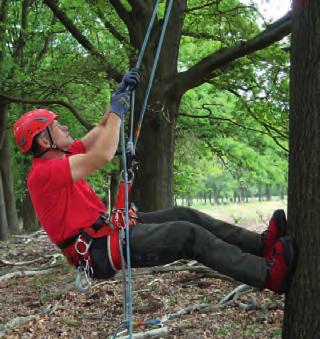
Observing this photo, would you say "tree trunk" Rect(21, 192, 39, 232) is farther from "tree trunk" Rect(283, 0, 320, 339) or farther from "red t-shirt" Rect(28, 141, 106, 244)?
"tree trunk" Rect(283, 0, 320, 339)

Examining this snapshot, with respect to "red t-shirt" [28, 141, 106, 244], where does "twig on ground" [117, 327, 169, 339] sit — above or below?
below

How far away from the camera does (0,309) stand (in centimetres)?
577

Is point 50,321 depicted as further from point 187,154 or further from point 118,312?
point 187,154

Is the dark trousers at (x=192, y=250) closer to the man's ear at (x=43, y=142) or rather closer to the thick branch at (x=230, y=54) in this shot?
the man's ear at (x=43, y=142)

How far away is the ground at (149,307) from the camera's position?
14.0ft

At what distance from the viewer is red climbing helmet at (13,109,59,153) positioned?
3.60 metres

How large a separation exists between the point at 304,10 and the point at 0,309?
182 inches

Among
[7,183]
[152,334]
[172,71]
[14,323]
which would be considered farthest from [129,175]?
[7,183]

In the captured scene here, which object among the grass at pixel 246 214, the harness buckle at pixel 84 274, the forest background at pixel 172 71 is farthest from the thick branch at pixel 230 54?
the harness buckle at pixel 84 274

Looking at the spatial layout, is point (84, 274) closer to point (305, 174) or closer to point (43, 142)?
point (43, 142)

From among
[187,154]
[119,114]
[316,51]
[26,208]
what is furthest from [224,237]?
[26,208]

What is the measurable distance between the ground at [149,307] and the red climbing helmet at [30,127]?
195 centimetres

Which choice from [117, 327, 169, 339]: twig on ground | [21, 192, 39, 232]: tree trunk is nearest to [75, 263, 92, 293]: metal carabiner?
[117, 327, 169, 339]: twig on ground

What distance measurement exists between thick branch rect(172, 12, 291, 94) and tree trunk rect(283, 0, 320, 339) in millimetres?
3754
